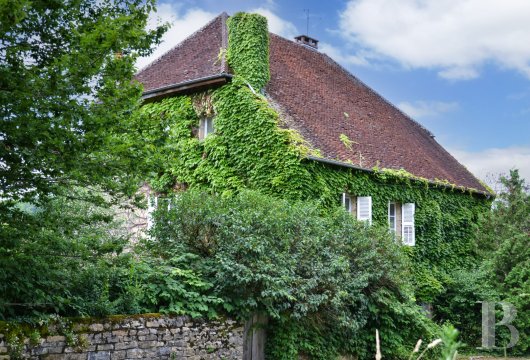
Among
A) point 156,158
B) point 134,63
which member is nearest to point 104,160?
point 156,158

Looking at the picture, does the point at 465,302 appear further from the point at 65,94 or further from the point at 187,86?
the point at 65,94

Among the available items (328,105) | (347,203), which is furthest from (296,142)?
(328,105)

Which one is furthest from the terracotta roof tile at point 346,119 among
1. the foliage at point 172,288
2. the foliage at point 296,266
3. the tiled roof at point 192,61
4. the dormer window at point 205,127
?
the foliage at point 172,288

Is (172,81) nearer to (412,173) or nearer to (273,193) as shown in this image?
(273,193)

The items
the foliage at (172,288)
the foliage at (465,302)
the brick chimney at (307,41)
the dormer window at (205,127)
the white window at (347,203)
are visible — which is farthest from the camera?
the brick chimney at (307,41)

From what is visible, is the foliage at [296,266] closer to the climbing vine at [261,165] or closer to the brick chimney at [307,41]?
the climbing vine at [261,165]

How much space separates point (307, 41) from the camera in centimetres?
2588

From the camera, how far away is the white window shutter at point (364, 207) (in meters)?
18.8

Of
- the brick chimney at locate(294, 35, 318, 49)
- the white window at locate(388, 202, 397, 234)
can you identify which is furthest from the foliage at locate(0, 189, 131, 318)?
the brick chimney at locate(294, 35, 318, 49)

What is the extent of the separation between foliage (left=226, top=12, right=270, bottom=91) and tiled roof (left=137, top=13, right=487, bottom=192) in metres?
0.48

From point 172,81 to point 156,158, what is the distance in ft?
40.5

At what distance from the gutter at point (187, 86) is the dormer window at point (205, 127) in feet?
3.30

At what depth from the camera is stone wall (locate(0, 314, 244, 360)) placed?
9.21m

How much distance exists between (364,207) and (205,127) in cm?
538
